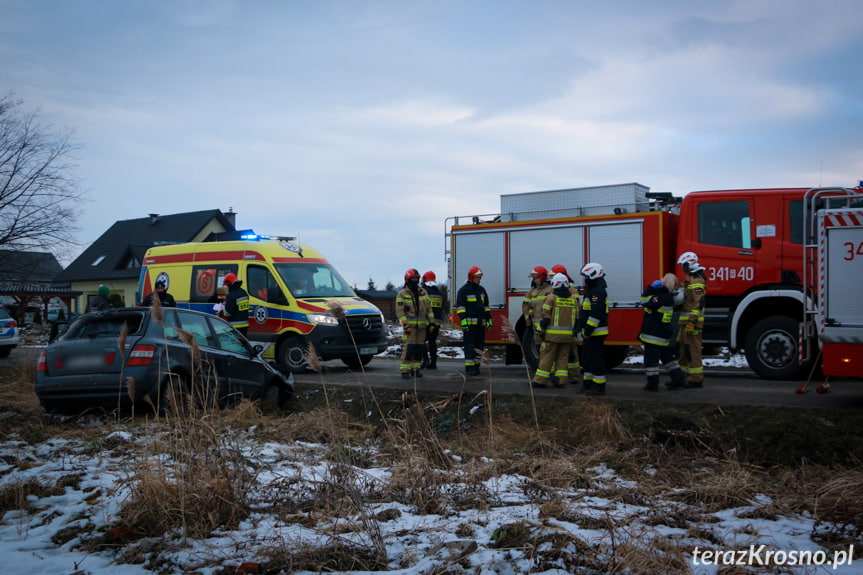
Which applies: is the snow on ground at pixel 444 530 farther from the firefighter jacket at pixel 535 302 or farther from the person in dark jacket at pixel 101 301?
the person in dark jacket at pixel 101 301

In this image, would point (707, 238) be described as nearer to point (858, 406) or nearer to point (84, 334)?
point (858, 406)

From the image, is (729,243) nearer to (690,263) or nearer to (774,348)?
(690,263)

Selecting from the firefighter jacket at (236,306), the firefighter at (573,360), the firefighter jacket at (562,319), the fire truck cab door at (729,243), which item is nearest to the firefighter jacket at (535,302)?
the firefighter at (573,360)

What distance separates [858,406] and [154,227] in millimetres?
49116

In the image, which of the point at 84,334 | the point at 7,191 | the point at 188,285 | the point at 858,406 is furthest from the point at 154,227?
the point at 858,406

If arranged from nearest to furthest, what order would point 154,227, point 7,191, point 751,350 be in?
1. point 751,350
2. point 7,191
3. point 154,227

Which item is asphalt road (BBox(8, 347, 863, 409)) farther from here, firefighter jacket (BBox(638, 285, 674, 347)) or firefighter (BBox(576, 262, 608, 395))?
firefighter jacket (BBox(638, 285, 674, 347))

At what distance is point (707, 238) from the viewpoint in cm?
1091

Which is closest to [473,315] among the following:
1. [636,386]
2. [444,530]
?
[636,386]

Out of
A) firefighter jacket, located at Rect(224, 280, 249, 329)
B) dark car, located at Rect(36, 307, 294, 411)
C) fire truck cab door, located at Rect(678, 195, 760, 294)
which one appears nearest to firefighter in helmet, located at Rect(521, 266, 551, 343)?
fire truck cab door, located at Rect(678, 195, 760, 294)

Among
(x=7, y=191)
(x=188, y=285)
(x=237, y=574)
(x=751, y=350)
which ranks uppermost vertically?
(x=7, y=191)

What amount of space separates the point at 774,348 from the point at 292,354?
799 centimetres

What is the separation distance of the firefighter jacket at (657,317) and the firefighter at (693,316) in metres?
0.37

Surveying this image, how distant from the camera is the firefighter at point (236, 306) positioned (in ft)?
39.1
